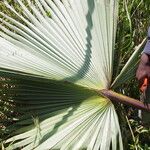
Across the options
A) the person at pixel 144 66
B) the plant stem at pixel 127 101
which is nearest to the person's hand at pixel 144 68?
the person at pixel 144 66

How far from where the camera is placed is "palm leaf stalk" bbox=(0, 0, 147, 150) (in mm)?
2824

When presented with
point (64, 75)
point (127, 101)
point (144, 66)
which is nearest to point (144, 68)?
point (144, 66)

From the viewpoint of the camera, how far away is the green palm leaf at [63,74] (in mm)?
2824


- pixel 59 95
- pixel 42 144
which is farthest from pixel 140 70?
pixel 42 144

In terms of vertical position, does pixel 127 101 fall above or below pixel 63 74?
below

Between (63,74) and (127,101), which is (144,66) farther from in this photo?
Result: (63,74)

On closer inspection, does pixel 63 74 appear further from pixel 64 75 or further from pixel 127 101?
pixel 127 101

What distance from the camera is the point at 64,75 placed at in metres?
2.97

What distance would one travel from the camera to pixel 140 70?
3035 mm

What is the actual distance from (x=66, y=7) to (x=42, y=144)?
103cm

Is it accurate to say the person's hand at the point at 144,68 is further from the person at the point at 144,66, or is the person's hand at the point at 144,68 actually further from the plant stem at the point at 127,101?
the plant stem at the point at 127,101

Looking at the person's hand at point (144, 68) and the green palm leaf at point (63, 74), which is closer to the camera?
the green palm leaf at point (63, 74)

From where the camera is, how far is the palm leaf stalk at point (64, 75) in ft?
9.27

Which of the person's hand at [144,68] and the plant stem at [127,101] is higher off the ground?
the person's hand at [144,68]
